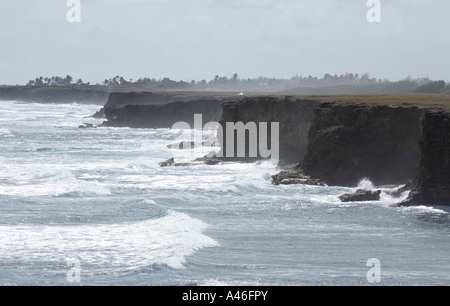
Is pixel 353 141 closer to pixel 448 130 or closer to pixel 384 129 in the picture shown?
pixel 384 129

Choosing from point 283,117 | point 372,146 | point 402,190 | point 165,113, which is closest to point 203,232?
point 402,190

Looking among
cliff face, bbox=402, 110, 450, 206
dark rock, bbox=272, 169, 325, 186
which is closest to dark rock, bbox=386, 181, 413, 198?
cliff face, bbox=402, 110, 450, 206

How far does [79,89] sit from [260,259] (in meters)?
177

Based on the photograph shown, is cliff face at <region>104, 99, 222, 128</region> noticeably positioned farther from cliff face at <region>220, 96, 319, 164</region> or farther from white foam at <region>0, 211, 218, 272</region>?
white foam at <region>0, 211, 218, 272</region>

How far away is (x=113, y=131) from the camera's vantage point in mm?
98000

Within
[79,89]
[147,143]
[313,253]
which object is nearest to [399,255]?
[313,253]

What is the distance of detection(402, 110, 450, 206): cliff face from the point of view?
3669 centimetres

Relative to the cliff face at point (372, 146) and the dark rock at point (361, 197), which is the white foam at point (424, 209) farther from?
the cliff face at point (372, 146)

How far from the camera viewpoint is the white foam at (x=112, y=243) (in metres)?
24.8

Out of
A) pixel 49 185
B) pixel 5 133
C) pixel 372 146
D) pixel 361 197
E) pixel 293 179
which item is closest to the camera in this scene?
pixel 361 197

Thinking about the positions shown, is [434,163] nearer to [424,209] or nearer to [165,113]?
[424,209]

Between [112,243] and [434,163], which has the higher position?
[434,163]

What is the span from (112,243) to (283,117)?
32067mm

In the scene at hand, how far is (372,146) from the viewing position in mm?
45031
